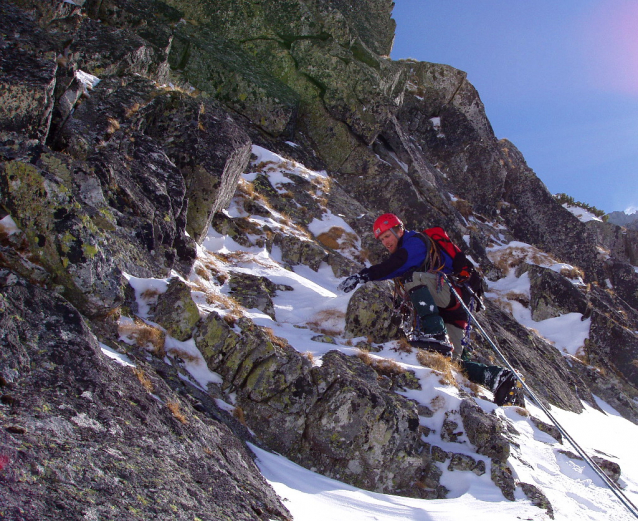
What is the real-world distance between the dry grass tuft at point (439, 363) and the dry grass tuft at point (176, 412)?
4.78 m

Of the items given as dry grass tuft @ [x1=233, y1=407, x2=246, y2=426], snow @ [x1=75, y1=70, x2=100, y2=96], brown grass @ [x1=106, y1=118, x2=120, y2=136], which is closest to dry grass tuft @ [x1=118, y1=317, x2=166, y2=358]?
dry grass tuft @ [x1=233, y1=407, x2=246, y2=426]

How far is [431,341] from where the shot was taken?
24.8 feet

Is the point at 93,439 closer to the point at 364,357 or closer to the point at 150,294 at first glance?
the point at 150,294

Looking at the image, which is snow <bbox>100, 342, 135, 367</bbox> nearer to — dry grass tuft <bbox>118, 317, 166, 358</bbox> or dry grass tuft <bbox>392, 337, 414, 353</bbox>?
dry grass tuft <bbox>118, 317, 166, 358</bbox>

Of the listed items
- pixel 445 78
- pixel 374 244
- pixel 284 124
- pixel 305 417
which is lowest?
pixel 305 417

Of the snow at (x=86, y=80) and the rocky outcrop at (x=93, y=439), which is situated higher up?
the snow at (x=86, y=80)

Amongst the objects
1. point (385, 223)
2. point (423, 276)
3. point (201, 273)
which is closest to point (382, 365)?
point (423, 276)

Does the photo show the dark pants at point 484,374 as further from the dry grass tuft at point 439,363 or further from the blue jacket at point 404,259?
the blue jacket at point 404,259

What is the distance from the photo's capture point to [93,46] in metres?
11.8

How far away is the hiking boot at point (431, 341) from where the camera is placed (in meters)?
7.53

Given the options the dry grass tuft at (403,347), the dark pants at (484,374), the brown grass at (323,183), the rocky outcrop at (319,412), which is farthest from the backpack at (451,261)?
the brown grass at (323,183)

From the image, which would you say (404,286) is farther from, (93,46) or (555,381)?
(93,46)

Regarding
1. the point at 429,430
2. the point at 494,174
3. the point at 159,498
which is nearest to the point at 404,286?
the point at 429,430

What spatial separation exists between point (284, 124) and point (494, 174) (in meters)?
15.6
